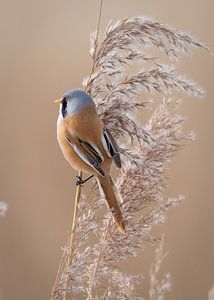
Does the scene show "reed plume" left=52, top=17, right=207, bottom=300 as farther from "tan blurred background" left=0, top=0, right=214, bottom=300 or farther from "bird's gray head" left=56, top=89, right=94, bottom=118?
"tan blurred background" left=0, top=0, right=214, bottom=300

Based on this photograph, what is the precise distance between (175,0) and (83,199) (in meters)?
4.24

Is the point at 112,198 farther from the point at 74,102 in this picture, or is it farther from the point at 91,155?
the point at 74,102

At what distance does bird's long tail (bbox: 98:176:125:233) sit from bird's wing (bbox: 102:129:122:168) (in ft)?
0.30

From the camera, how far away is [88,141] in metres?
2.38

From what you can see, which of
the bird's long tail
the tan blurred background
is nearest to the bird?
the bird's long tail

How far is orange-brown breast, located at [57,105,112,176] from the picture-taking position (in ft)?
7.67

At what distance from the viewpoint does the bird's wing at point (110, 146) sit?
7.64 ft

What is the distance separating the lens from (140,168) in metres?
2.29

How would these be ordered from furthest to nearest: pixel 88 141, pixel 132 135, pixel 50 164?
pixel 50 164 → pixel 88 141 → pixel 132 135

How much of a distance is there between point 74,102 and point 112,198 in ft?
1.30

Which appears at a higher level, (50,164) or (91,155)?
(91,155)

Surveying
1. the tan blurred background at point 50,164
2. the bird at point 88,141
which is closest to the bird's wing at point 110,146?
the bird at point 88,141

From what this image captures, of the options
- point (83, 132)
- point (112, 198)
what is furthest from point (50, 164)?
point (112, 198)

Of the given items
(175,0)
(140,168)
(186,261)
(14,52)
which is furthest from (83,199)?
(175,0)
